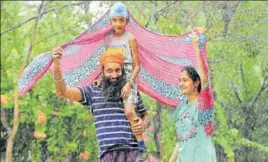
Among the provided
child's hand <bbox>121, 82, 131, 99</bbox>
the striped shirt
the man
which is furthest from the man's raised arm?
child's hand <bbox>121, 82, 131, 99</bbox>

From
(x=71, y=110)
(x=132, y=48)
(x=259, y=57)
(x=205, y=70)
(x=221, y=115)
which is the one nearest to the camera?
(x=205, y=70)

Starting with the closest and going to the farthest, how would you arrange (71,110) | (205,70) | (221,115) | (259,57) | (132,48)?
1. (205,70)
2. (132,48)
3. (259,57)
4. (221,115)
5. (71,110)

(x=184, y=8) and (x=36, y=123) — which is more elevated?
(x=184, y=8)

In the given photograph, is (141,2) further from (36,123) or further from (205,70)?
(205,70)

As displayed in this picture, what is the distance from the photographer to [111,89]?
508 cm

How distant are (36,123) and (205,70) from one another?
583 cm

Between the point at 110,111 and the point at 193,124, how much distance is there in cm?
56

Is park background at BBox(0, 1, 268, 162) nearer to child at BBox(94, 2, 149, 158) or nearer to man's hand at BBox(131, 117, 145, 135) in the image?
child at BBox(94, 2, 149, 158)

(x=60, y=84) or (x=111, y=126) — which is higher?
(x=60, y=84)

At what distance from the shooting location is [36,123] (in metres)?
10.6

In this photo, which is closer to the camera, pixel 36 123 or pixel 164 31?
pixel 164 31

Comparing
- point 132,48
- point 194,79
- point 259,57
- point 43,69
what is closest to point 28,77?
point 43,69

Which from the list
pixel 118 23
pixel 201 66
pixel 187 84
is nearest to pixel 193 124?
pixel 187 84

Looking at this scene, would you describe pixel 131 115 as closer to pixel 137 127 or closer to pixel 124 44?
pixel 137 127
